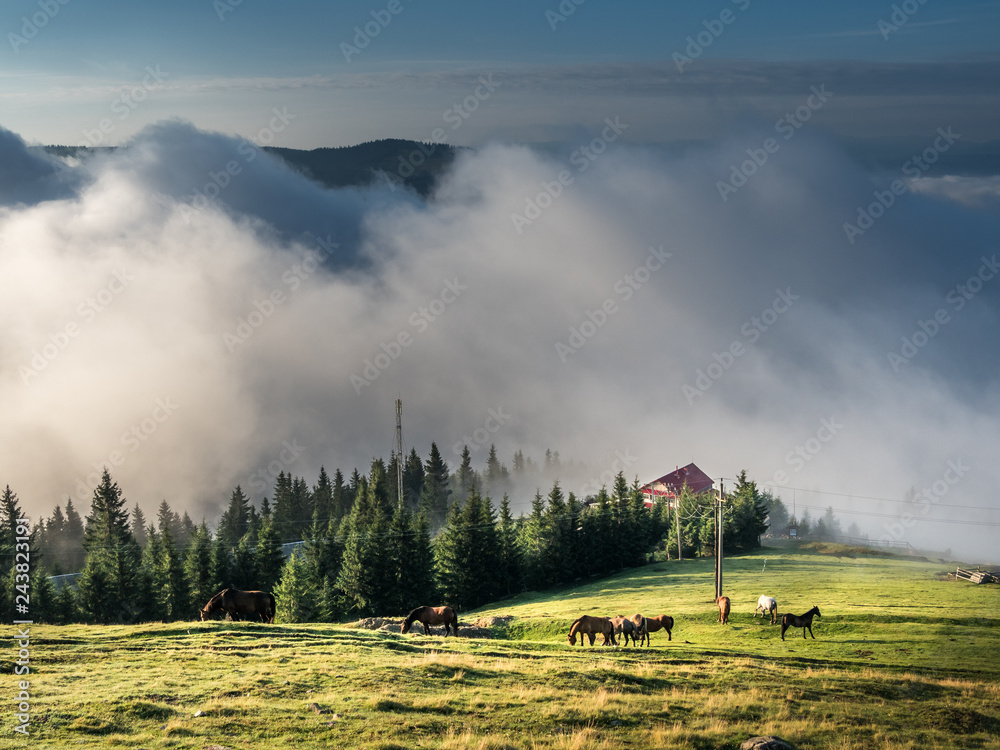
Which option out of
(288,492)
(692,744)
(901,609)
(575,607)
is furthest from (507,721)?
(288,492)

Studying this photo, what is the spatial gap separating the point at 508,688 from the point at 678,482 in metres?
136

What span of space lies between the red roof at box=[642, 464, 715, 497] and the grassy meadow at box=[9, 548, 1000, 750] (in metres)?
107

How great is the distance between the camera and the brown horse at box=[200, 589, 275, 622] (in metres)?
46.3

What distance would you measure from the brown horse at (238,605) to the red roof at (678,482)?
119 metres

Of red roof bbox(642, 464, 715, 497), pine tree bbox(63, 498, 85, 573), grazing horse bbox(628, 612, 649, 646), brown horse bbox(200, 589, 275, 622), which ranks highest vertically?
red roof bbox(642, 464, 715, 497)

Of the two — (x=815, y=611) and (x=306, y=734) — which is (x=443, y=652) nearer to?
(x=306, y=734)

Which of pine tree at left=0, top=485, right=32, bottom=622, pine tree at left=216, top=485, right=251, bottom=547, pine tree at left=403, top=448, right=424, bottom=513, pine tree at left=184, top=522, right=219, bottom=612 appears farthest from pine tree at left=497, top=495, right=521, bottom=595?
pine tree at left=403, top=448, right=424, bottom=513

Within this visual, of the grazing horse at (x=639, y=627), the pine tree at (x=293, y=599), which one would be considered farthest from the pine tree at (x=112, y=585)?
the grazing horse at (x=639, y=627)

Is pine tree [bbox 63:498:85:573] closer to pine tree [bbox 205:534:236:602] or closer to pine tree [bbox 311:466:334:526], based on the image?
pine tree [bbox 311:466:334:526]

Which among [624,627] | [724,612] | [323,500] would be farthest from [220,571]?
[323,500]

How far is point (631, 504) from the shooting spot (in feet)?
366

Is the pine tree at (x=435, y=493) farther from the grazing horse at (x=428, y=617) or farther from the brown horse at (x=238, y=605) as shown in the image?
the brown horse at (x=238, y=605)

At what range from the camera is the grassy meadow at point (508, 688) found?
25.1 meters

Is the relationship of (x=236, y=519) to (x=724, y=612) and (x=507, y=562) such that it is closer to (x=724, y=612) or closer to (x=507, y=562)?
(x=507, y=562)
